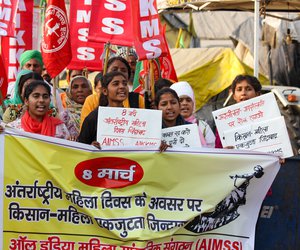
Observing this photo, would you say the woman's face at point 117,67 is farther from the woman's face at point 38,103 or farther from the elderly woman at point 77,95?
the woman's face at point 38,103

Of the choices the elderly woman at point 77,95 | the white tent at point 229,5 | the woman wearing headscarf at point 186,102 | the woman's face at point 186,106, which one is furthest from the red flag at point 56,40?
the white tent at point 229,5

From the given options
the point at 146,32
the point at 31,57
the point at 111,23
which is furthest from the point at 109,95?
the point at 31,57

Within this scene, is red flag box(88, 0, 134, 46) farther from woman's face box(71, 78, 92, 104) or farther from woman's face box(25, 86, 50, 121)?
woman's face box(25, 86, 50, 121)

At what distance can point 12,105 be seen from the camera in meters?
9.63

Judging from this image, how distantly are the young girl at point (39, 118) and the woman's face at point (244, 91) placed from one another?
1610 millimetres

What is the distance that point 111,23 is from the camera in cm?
1008

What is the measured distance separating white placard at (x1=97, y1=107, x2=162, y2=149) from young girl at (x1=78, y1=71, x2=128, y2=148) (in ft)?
1.34

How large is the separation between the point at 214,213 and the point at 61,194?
1181 millimetres

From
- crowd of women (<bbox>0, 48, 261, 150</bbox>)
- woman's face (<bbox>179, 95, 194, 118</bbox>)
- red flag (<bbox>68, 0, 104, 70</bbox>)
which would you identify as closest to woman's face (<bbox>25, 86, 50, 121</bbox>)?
crowd of women (<bbox>0, 48, 261, 150</bbox>)

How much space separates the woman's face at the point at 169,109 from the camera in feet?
27.8

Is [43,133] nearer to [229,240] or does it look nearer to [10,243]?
[10,243]

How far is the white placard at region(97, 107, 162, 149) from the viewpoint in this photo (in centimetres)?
771

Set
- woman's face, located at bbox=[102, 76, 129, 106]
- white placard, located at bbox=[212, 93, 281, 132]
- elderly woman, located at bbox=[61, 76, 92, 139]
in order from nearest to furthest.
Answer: white placard, located at bbox=[212, 93, 281, 132]
woman's face, located at bbox=[102, 76, 129, 106]
elderly woman, located at bbox=[61, 76, 92, 139]

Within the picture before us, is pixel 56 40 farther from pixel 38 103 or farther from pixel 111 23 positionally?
pixel 38 103
